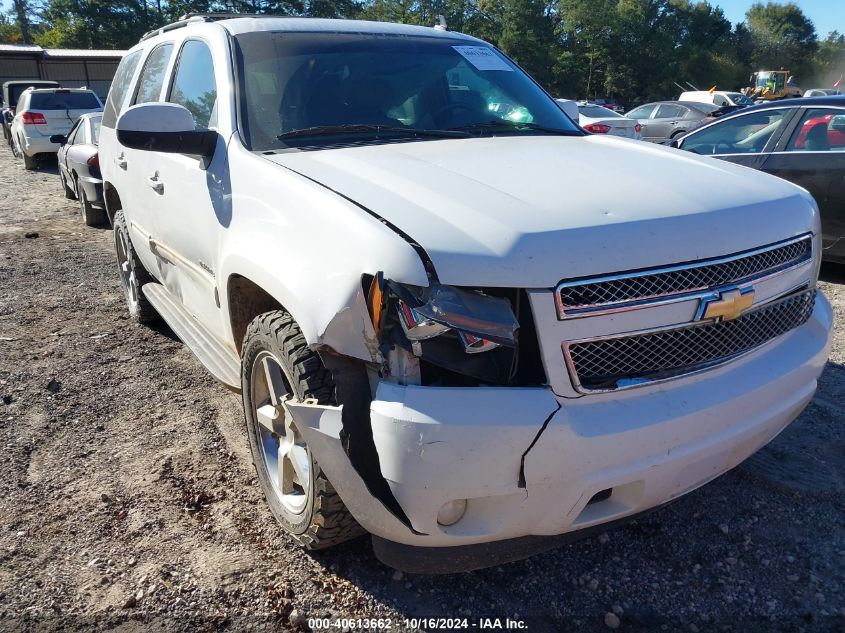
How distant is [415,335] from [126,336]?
3726 millimetres

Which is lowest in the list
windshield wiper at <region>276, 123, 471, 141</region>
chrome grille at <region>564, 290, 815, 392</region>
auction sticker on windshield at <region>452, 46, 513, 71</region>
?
chrome grille at <region>564, 290, 815, 392</region>

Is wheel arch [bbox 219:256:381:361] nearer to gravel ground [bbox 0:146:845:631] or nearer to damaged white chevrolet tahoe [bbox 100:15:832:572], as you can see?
damaged white chevrolet tahoe [bbox 100:15:832:572]

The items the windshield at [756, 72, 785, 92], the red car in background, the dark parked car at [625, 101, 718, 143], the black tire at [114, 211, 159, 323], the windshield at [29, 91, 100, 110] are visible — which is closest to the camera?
the black tire at [114, 211, 159, 323]

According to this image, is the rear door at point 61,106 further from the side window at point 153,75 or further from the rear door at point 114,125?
the side window at point 153,75

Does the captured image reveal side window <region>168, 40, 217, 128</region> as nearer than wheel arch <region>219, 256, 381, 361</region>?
No

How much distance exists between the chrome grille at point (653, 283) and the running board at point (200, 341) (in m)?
1.62

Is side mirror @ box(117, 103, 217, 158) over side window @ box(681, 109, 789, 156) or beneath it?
over

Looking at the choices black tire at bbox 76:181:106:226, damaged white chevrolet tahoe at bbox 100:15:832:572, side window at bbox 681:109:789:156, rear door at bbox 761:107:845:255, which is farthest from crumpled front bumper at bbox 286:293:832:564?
black tire at bbox 76:181:106:226

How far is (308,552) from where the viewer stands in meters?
2.62

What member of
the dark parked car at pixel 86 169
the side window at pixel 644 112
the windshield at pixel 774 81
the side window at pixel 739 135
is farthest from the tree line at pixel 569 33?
the side window at pixel 739 135

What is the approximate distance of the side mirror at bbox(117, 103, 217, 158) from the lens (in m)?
2.76

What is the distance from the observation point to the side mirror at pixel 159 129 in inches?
109

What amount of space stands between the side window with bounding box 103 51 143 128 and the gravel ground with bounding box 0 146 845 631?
7.07 feet

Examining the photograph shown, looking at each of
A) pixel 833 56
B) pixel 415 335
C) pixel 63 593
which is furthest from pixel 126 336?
pixel 833 56
